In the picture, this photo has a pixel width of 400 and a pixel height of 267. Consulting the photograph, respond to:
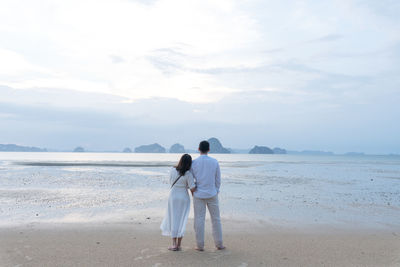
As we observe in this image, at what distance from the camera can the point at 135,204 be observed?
579 inches

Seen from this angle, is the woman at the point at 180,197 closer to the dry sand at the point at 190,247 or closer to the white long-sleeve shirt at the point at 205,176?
the white long-sleeve shirt at the point at 205,176

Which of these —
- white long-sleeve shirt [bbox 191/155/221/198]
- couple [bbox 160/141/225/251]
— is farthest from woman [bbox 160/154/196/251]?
white long-sleeve shirt [bbox 191/155/221/198]

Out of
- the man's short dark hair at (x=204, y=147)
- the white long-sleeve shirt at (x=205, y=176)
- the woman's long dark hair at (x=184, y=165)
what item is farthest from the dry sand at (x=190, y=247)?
the man's short dark hair at (x=204, y=147)

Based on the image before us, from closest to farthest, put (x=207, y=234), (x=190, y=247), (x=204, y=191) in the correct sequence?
(x=204, y=191)
(x=190, y=247)
(x=207, y=234)

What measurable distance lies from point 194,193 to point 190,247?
4.52ft

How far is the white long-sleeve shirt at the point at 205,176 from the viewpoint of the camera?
23.2 ft

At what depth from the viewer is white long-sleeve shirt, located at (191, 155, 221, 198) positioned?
23.2 feet

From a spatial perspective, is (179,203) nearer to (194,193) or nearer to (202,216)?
(194,193)

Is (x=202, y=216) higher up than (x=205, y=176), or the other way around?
(x=205, y=176)

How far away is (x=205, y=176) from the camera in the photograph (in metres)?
7.07

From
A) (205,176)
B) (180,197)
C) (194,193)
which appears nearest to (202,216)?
(194,193)

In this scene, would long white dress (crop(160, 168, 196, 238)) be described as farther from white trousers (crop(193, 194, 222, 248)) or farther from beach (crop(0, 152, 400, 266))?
beach (crop(0, 152, 400, 266))

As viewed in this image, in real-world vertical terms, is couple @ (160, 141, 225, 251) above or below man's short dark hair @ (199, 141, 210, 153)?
below

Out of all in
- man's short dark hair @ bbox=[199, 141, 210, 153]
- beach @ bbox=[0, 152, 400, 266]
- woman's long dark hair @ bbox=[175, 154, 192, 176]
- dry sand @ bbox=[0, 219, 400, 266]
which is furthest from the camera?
man's short dark hair @ bbox=[199, 141, 210, 153]
